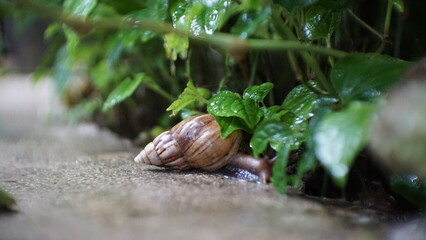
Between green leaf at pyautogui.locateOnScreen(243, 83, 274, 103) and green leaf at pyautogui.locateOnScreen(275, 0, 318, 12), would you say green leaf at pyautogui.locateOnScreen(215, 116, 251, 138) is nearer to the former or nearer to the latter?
green leaf at pyautogui.locateOnScreen(243, 83, 274, 103)

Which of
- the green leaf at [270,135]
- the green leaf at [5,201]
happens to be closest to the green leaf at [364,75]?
the green leaf at [270,135]

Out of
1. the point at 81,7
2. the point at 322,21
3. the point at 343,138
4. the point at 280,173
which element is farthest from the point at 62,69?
the point at 343,138

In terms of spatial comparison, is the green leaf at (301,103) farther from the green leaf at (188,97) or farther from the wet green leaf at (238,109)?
the green leaf at (188,97)

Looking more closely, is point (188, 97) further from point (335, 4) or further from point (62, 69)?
point (62, 69)

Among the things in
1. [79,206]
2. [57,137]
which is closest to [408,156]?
[79,206]

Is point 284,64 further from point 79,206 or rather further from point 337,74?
point 79,206

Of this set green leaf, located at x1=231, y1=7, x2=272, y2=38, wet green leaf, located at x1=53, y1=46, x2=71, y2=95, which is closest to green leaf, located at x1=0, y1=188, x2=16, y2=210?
green leaf, located at x1=231, y1=7, x2=272, y2=38

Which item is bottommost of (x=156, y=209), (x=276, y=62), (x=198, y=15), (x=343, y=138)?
(x=156, y=209)
